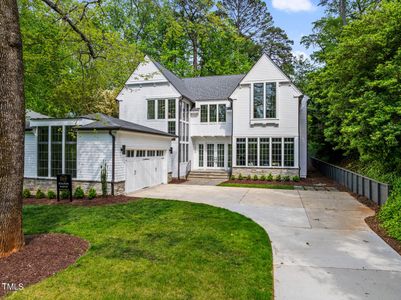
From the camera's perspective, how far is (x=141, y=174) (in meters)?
13.4

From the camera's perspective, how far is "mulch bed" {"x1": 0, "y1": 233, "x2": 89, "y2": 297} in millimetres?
3857

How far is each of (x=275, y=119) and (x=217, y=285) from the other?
48.7ft

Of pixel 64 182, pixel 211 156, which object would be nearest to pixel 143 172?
pixel 64 182

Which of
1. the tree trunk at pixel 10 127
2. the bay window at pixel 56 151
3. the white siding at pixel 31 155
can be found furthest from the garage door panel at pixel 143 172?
the tree trunk at pixel 10 127

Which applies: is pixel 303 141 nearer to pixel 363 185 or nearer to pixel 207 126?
pixel 207 126

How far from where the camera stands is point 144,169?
1368 cm

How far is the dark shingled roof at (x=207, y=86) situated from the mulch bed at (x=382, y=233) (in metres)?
13.5

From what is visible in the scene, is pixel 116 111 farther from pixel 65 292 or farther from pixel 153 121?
pixel 65 292

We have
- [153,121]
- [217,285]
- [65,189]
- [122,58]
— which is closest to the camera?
[217,285]

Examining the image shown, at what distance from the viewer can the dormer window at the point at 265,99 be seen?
17453 mm

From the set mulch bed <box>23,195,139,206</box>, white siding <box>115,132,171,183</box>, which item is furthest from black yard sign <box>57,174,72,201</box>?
white siding <box>115,132,171,183</box>

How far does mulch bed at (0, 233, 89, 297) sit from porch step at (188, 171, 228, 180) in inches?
521

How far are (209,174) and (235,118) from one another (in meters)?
4.38

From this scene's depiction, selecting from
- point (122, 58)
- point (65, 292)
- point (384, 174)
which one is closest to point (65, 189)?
point (122, 58)
